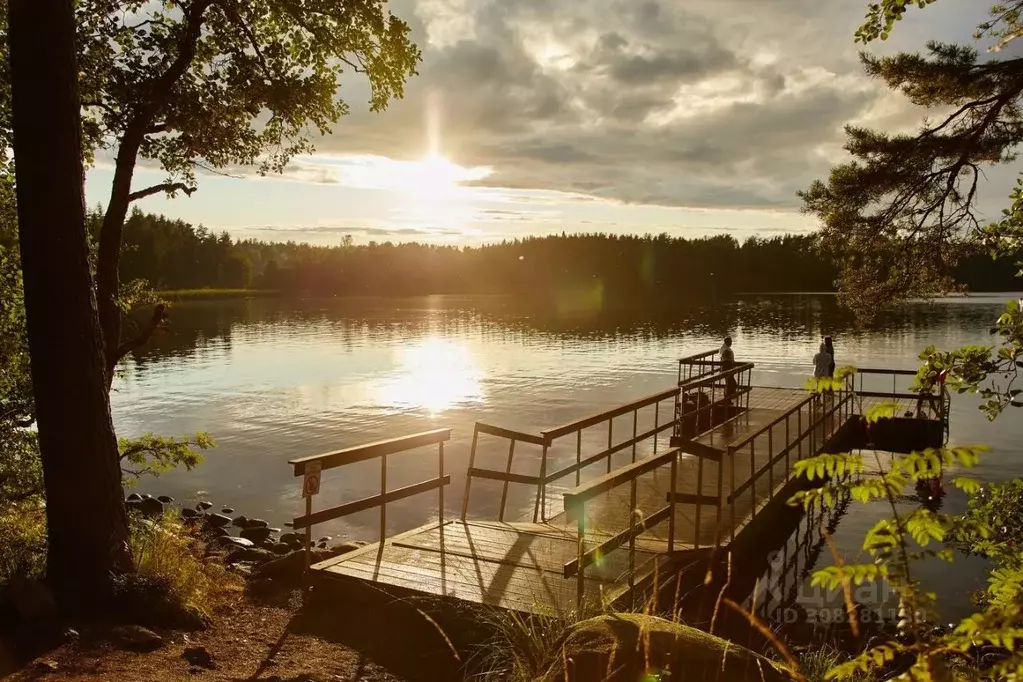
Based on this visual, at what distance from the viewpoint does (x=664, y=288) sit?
17275cm

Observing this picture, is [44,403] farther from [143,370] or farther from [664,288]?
[664,288]

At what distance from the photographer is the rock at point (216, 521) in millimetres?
17344

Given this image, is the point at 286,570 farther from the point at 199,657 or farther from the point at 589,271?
the point at 589,271

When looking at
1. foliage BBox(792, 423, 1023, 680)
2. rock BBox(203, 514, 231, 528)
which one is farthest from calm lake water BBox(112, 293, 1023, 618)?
foliage BBox(792, 423, 1023, 680)

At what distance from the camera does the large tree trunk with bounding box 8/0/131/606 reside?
22.6ft

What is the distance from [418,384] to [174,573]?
3290 cm

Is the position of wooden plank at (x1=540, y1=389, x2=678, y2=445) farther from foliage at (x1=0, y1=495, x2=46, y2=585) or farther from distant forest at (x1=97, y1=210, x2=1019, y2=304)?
distant forest at (x1=97, y1=210, x2=1019, y2=304)

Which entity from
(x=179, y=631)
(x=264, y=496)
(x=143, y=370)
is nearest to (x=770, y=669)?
(x=179, y=631)

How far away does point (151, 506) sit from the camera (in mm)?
18703

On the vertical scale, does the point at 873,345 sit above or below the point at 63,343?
below

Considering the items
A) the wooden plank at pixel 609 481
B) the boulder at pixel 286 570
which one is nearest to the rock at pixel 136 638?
the wooden plank at pixel 609 481

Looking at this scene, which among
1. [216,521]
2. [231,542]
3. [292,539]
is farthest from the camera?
[216,521]

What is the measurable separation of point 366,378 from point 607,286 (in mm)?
139047

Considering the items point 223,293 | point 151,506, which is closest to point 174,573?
point 151,506
